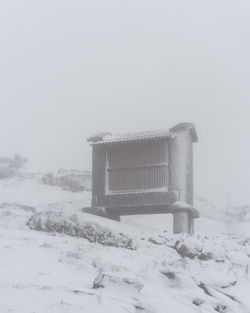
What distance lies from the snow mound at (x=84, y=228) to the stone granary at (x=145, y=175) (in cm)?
203

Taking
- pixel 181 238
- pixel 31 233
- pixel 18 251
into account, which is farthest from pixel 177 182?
pixel 18 251

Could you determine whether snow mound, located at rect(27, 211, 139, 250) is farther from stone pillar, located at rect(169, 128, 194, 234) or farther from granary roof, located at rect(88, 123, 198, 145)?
granary roof, located at rect(88, 123, 198, 145)

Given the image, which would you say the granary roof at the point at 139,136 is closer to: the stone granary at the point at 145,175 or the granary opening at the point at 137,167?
the stone granary at the point at 145,175

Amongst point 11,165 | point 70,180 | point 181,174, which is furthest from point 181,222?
point 11,165

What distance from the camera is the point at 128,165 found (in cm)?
1605

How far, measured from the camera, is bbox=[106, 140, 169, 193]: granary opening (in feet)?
51.2

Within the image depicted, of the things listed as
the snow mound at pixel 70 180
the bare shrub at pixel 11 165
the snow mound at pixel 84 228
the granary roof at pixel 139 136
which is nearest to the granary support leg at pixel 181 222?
the snow mound at pixel 84 228

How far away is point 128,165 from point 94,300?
8505mm

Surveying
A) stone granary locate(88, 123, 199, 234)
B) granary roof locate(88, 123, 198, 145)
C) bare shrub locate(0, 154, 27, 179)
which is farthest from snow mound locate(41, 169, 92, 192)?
stone granary locate(88, 123, 199, 234)

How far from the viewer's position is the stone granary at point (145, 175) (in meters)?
15.3

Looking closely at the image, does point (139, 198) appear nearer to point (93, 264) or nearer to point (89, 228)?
point (89, 228)

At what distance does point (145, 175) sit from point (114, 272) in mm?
5644

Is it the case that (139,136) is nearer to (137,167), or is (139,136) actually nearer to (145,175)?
(137,167)

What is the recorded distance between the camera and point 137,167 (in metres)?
15.9
